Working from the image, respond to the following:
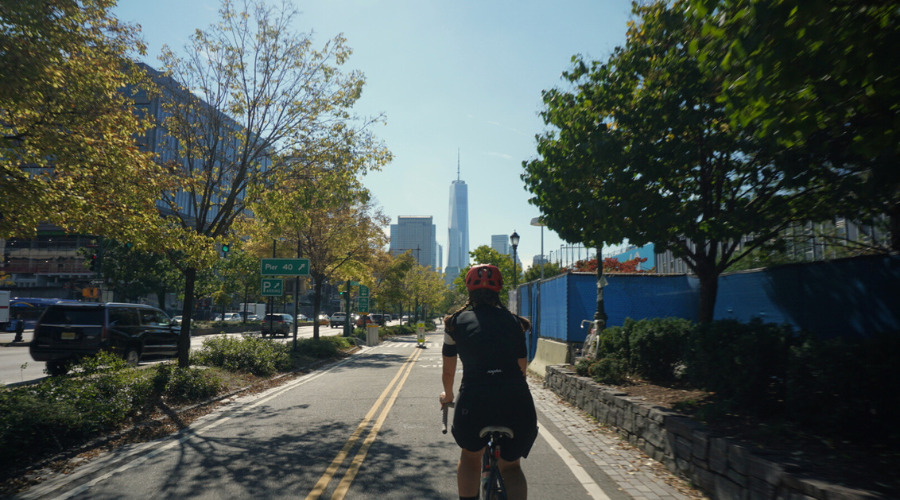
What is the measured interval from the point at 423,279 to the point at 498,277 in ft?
193

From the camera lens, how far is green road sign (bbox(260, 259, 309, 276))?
19453 millimetres

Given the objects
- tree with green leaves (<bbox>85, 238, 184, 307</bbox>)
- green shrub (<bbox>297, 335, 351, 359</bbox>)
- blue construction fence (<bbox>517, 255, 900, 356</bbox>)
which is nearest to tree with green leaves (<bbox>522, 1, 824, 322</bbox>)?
blue construction fence (<bbox>517, 255, 900, 356</bbox>)

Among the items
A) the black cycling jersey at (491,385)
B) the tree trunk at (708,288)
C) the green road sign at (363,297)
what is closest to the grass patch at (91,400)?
the black cycling jersey at (491,385)

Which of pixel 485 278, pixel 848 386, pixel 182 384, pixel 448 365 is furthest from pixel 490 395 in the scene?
pixel 182 384

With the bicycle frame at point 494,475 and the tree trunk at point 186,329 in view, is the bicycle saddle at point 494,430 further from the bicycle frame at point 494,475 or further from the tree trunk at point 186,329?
the tree trunk at point 186,329

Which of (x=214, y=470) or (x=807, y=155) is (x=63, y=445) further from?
(x=807, y=155)

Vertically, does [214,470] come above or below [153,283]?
below

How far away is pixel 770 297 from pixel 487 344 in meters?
8.00

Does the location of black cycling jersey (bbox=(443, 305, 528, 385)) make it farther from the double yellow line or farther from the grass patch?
the grass patch

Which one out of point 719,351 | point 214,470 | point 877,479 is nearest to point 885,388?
point 877,479

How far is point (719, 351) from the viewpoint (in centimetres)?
670

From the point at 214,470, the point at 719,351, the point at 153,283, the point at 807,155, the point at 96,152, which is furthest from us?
the point at 153,283

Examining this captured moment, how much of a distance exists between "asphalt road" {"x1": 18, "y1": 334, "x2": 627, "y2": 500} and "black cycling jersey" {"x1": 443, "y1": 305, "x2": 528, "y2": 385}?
2.48m

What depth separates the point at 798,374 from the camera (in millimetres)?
5324
